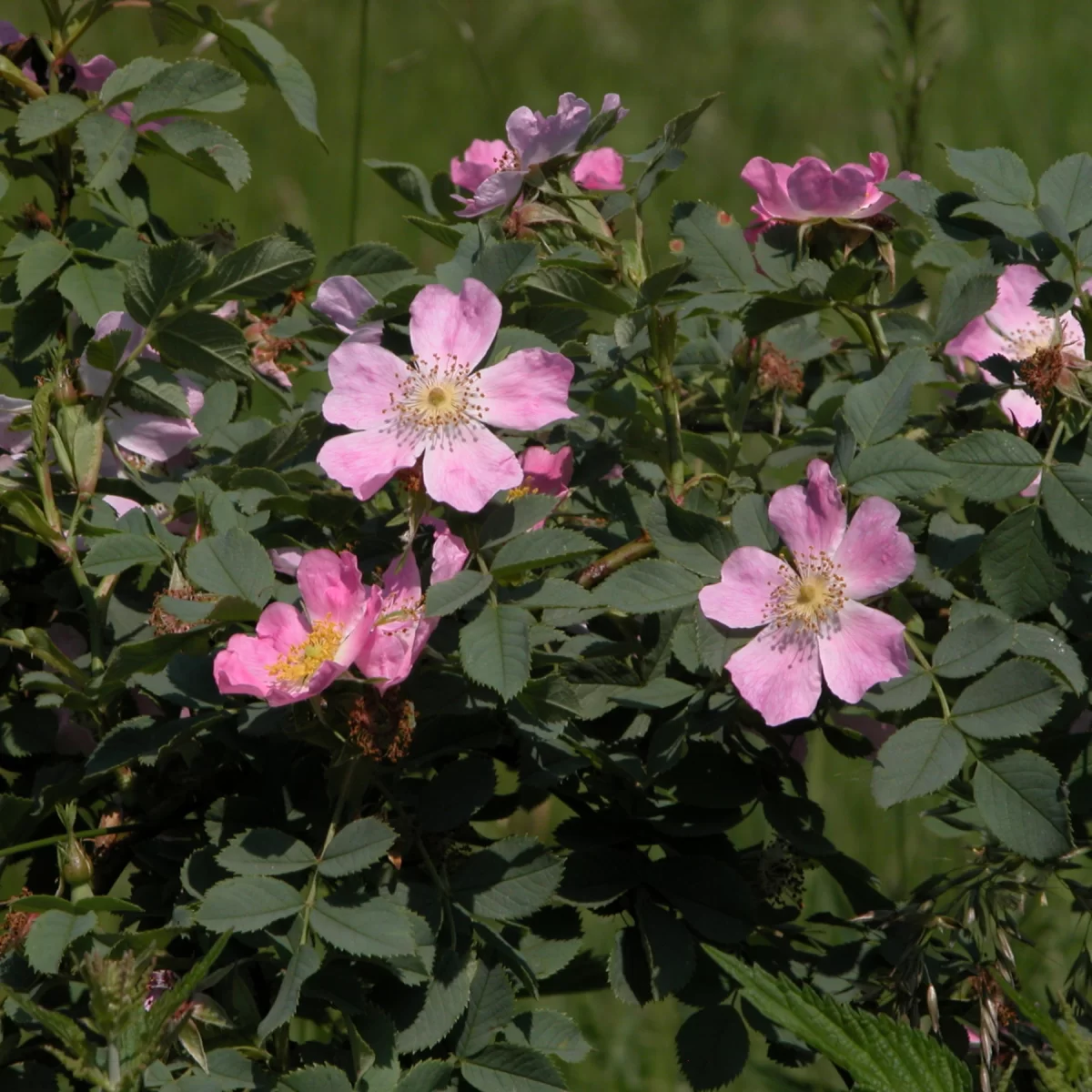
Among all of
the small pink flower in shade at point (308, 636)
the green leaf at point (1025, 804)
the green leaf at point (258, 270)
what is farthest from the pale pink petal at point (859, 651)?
the green leaf at point (258, 270)

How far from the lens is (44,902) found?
1089mm

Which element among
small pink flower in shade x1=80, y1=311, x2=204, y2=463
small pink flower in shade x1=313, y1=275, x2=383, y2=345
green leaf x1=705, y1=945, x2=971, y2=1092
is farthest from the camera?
small pink flower in shade x1=80, y1=311, x2=204, y2=463

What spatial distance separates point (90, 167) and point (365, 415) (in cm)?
37

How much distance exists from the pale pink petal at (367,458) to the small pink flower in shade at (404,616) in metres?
0.06

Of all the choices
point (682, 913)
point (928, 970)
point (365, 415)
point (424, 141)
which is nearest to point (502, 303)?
point (365, 415)

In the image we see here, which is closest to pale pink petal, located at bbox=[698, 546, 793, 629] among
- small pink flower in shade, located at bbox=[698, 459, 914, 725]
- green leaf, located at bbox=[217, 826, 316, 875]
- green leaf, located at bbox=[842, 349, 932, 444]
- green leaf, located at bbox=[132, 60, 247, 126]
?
small pink flower in shade, located at bbox=[698, 459, 914, 725]

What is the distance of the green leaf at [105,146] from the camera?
1.28m

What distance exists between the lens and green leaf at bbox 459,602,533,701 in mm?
1001

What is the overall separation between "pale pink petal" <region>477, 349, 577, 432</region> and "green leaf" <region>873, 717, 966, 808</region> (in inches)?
13.8

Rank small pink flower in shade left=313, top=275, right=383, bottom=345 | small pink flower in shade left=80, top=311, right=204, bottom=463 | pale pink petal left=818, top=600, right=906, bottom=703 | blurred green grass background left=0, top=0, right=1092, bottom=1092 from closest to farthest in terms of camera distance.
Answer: pale pink petal left=818, top=600, right=906, bottom=703 < small pink flower in shade left=313, top=275, right=383, bottom=345 < small pink flower in shade left=80, top=311, right=204, bottom=463 < blurred green grass background left=0, top=0, right=1092, bottom=1092

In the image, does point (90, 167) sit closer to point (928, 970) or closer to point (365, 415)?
point (365, 415)

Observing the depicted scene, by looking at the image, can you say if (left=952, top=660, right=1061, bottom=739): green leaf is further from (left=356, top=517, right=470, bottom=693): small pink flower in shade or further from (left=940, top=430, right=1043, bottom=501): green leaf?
(left=356, top=517, right=470, bottom=693): small pink flower in shade

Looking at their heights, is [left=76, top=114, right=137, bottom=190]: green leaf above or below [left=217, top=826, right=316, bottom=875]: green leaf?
above

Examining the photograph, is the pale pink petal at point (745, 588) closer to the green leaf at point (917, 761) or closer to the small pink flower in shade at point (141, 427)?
the green leaf at point (917, 761)
